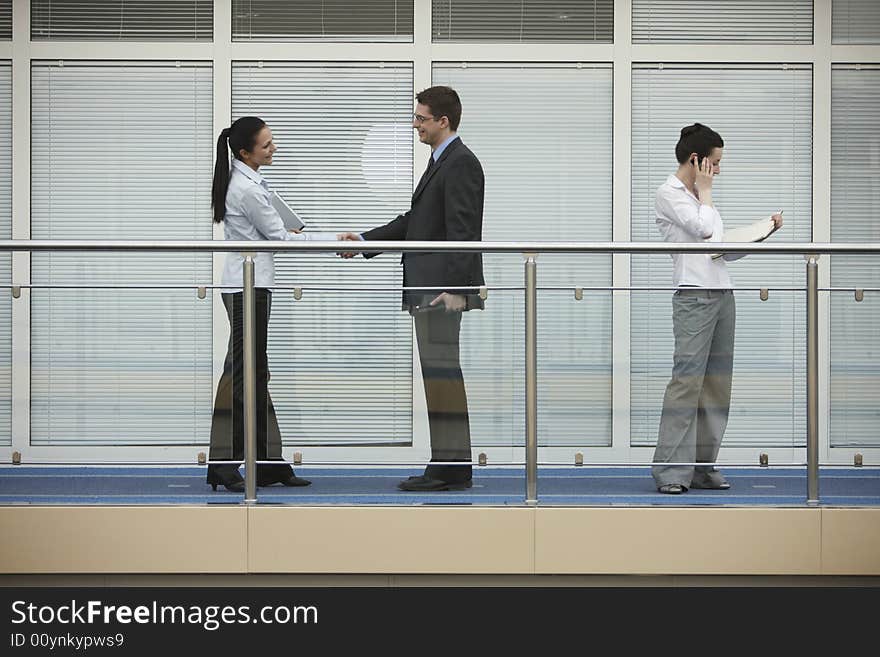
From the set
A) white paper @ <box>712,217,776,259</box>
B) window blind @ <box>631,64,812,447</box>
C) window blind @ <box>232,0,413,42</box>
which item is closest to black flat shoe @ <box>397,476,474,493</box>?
white paper @ <box>712,217,776,259</box>

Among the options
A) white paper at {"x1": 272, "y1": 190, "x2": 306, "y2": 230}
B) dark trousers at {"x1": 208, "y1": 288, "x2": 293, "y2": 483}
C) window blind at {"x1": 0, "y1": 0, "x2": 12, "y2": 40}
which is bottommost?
dark trousers at {"x1": 208, "y1": 288, "x2": 293, "y2": 483}

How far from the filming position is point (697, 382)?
19.4ft

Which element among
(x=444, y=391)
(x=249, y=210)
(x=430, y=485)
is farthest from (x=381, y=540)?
(x=249, y=210)

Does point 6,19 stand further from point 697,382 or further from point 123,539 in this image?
point 697,382

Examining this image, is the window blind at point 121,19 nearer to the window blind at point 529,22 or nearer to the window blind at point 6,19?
the window blind at point 6,19

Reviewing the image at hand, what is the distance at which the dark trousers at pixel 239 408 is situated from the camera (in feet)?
19.1

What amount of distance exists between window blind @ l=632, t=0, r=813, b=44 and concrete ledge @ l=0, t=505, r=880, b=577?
11.3 feet

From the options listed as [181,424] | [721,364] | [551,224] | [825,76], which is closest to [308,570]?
[181,424]

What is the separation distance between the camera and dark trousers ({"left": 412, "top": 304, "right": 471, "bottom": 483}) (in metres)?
5.83

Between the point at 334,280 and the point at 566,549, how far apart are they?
1464 millimetres

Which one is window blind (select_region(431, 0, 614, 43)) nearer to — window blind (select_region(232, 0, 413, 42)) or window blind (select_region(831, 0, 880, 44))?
window blind (select_region(232, 0, 413, 42))

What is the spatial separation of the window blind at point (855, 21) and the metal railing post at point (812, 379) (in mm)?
2825

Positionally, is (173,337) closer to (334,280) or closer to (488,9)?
(334,280)

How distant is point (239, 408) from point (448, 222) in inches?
47.2
